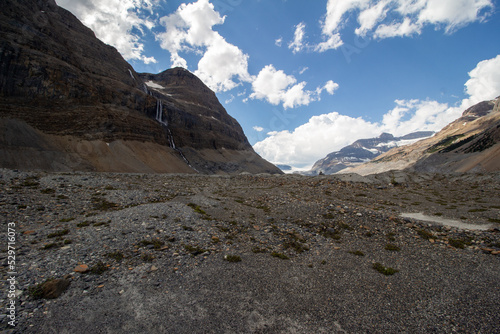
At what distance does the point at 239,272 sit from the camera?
10023mm

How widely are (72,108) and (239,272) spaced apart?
87.9 metres

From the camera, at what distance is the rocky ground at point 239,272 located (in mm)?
7012

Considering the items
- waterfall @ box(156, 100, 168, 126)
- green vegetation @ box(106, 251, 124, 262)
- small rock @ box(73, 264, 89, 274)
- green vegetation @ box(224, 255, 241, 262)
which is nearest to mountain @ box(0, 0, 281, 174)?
waterfall @ box(156, 100, 168, 126)

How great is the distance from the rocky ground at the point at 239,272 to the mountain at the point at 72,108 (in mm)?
49626

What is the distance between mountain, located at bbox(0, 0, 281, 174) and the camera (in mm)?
55062

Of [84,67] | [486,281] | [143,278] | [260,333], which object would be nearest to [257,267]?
[260,333]

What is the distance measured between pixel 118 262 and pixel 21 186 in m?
20.5

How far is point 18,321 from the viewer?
6.23 meters

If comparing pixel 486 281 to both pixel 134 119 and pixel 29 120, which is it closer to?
pixel 29 120

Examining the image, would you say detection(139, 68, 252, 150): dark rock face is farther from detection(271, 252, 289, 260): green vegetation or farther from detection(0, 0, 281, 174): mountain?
detection(271, 252, 289, 260): green vegetation

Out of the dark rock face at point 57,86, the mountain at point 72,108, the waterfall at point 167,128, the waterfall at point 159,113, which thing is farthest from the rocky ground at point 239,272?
the waterfall at point 159,113

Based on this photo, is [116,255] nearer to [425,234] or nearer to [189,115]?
[425,234]

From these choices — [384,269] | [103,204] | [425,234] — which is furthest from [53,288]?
[425,234]

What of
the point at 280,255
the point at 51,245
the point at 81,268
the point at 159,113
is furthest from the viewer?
the point at 159,113
